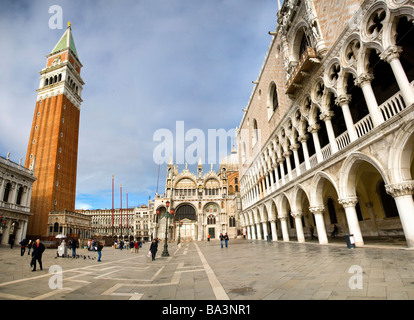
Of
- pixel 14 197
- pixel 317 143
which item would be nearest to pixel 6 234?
pixel 14 197

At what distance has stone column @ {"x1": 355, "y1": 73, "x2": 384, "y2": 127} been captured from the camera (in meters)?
9.01

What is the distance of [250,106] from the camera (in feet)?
105

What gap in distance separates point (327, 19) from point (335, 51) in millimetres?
2405

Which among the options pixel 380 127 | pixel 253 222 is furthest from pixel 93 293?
pixel 253 222

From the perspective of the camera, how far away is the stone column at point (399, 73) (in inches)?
299

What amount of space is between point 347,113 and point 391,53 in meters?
3.14

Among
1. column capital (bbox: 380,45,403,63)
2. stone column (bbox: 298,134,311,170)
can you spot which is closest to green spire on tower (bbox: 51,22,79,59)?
stone column (bbox: 298,134,311,170)

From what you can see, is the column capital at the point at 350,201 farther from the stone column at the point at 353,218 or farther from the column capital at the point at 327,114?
the column capital at the point at 327,114

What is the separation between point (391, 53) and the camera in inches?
322

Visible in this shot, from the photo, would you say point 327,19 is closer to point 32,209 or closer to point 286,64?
point 286,64

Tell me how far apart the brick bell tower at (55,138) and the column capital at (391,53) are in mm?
43336

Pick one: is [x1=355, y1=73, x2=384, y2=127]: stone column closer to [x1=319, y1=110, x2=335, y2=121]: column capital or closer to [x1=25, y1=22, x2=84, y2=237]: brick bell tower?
[x1=319, y1=110, x2=335, y2=121]: column capital

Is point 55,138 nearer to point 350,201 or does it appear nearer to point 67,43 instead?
point 67,43

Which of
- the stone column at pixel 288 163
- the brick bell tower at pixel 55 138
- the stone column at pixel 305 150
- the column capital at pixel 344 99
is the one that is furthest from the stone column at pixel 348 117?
the brick bell tower at pixel 55 138
